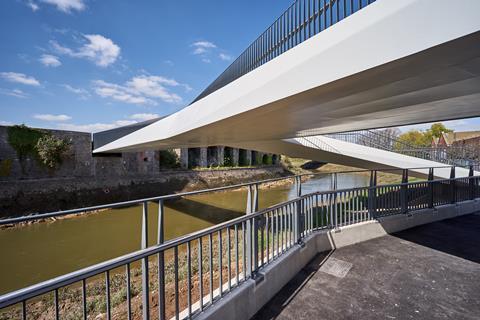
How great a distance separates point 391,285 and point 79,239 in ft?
30.7

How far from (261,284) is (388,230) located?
362 cm

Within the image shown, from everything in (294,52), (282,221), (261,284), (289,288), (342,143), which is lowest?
(289,288)

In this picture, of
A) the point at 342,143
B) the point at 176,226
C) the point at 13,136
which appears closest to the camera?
the point at 176,226

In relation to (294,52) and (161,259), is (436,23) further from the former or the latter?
(161,259)

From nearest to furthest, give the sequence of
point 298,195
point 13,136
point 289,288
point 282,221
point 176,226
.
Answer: point 289,288 < point 282,221 < point 298,195 < point 176,226 < point 13,136

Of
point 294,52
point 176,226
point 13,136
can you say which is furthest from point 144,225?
point 13,136


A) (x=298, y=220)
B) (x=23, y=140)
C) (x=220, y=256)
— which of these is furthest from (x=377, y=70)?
(x=23, y=140)

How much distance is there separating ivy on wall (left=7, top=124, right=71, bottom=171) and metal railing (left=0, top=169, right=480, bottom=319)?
39.5 ft

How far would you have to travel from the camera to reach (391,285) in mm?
3170

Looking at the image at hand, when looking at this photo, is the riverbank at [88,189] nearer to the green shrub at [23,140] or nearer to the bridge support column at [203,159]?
the bridge support column at [203,159]

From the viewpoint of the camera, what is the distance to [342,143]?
12.6 metres

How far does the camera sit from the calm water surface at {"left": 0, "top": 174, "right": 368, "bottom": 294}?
6070 mm

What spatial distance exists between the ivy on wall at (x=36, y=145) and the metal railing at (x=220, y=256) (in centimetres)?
1205

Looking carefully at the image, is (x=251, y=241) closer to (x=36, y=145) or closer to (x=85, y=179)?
(x=85, y=179)
